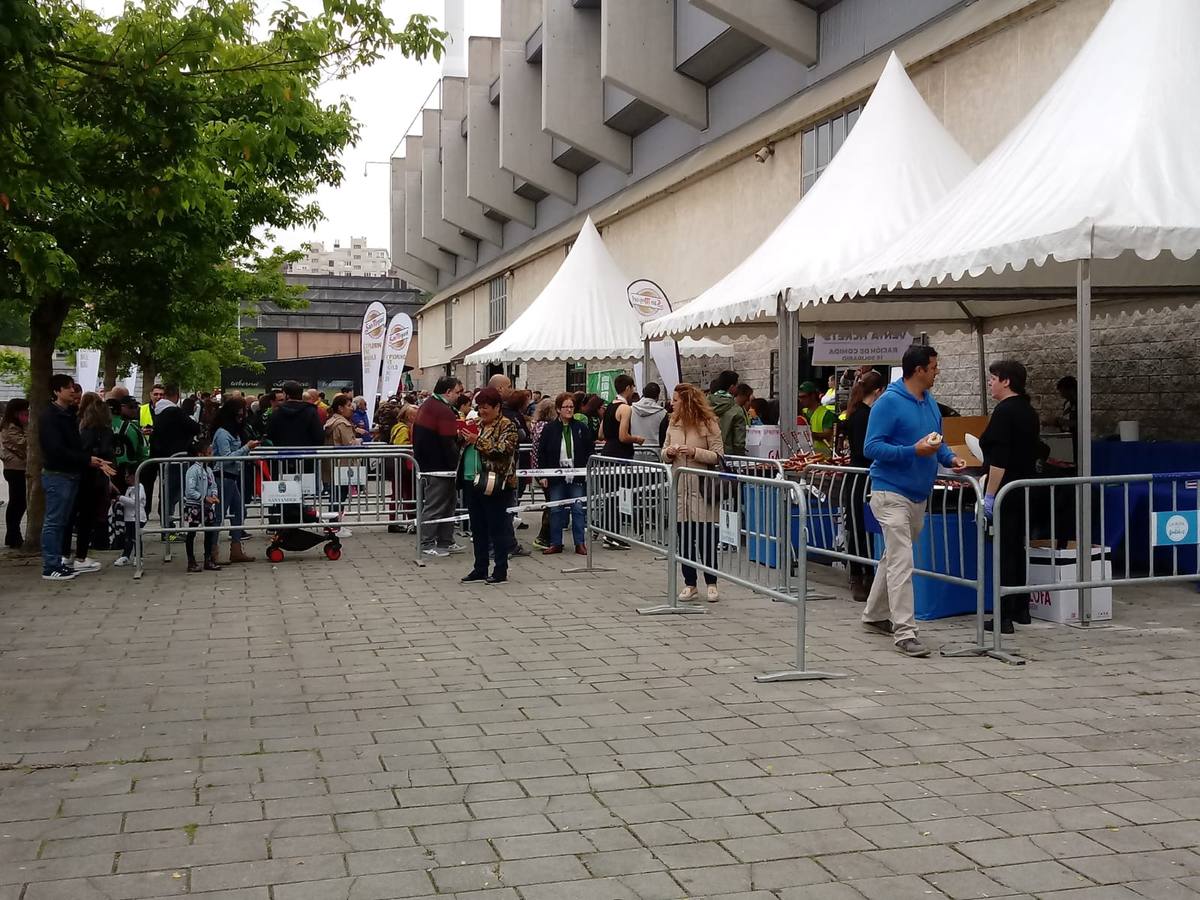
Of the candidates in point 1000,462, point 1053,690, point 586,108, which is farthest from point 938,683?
point 586,108

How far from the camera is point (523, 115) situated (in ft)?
106

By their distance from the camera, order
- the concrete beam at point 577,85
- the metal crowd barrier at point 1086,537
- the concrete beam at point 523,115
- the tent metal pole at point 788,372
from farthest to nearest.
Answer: the concrete beam at point 523,115 < the concrete beam at point 577,85 < the tent metal pole at point 788,372 < the metal crowd barrier at point 1086,537

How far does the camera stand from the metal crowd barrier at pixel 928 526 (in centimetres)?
800

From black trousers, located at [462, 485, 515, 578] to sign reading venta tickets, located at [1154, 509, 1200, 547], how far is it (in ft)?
17.7

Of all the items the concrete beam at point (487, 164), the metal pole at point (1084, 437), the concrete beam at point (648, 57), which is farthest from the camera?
the concrete beam at point (487, 164)

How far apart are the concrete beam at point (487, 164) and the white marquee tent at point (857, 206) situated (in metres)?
24.1

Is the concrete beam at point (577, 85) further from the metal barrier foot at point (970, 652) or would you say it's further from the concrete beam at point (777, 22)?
the metal barrier foot at point (970, 652)

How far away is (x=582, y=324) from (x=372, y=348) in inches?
201

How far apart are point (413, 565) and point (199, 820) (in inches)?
306

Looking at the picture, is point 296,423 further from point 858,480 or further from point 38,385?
point 858,480

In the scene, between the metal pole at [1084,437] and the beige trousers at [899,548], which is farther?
the metal pole at [1084,437]

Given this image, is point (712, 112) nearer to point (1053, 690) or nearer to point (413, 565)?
point (413, 565)

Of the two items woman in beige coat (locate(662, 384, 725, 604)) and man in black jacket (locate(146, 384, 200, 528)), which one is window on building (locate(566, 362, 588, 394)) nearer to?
man in black jacket (locate(146, 384, 200, 528))

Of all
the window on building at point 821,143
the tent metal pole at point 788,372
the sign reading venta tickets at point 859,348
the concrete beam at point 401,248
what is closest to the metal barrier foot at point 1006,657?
the tent metal pole at point 788,372
